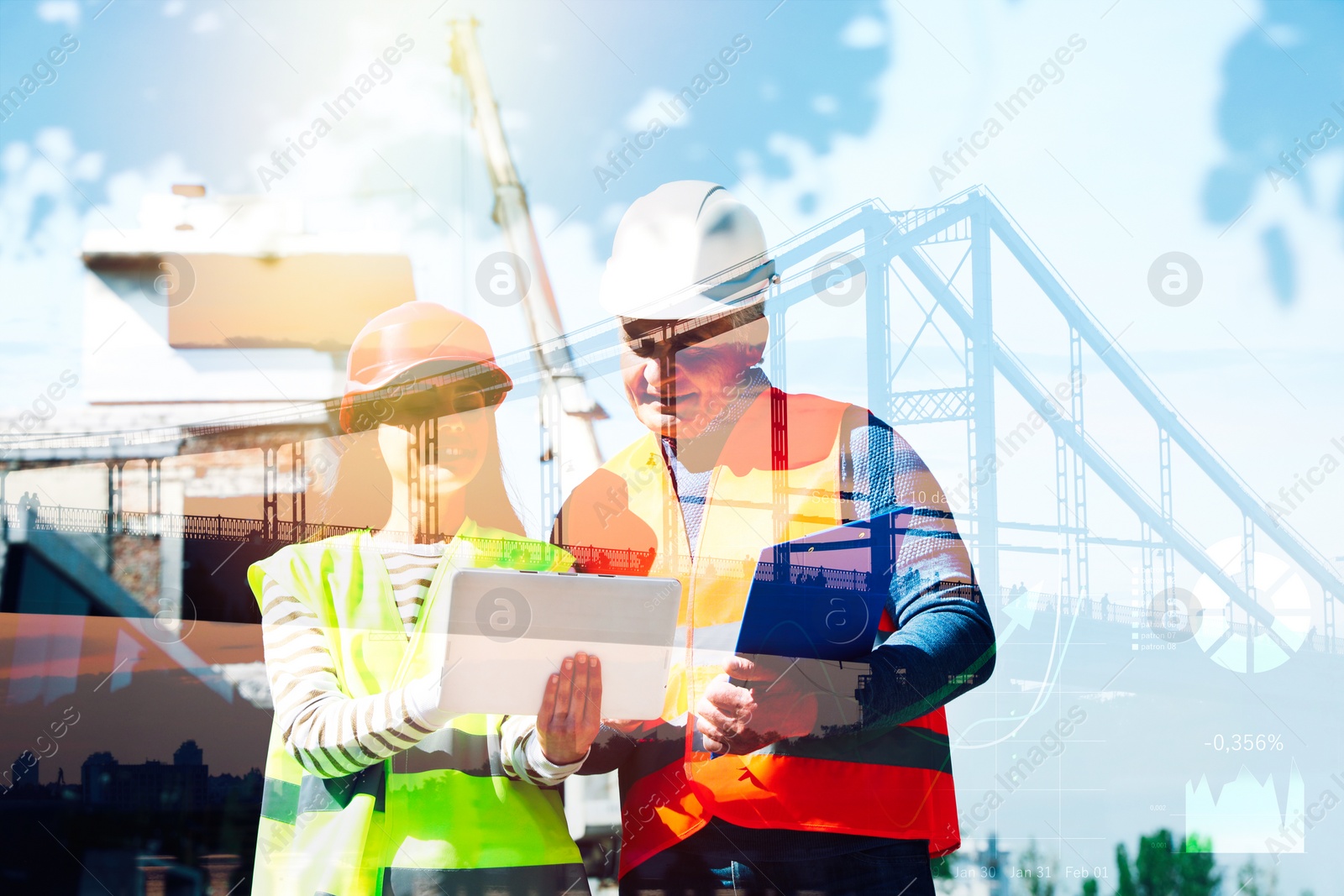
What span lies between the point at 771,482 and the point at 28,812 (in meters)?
1.82

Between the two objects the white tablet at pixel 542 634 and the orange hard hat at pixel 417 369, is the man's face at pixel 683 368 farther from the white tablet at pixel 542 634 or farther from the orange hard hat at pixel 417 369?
the white tablet at pixel 542 634

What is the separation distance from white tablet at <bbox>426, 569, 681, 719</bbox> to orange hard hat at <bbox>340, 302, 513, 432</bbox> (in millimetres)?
→ 470

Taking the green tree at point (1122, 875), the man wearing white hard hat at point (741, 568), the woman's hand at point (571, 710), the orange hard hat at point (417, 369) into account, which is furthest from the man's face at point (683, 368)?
the green tree at point (1122, 875)

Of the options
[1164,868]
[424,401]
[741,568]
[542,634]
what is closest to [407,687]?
[542,634]

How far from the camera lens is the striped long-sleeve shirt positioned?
166cm

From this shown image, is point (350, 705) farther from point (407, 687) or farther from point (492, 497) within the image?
point (492, 497)

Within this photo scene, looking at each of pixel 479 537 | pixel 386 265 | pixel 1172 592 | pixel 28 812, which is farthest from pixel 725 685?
pixel 28 812

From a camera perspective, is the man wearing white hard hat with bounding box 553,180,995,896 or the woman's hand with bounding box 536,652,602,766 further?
the man wearing white hard hat with bounding box 553,180,995,896

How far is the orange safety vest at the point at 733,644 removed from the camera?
6.09 feet

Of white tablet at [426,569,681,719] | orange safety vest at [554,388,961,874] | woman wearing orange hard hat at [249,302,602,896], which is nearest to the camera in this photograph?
white tablet at [426,569,681,719]

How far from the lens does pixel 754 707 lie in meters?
1.78

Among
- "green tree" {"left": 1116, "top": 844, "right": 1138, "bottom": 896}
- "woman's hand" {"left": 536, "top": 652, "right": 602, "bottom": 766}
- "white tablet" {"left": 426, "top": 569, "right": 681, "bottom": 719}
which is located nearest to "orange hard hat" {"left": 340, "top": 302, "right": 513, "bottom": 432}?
"white tablet" {"left": 426, "top": 569, "right": 681, "bottom": 719}

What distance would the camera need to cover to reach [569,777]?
76.5 inches

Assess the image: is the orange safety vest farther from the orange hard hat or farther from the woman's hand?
the orange hard hat
